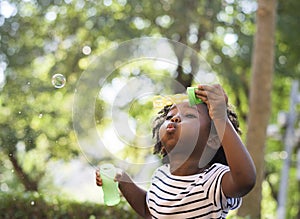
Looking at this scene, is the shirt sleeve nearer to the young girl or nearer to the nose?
the young girl

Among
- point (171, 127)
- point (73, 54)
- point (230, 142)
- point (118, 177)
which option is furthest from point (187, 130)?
point (73, 54)

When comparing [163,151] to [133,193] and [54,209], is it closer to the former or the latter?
[133,193]

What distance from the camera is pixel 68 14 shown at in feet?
32.6

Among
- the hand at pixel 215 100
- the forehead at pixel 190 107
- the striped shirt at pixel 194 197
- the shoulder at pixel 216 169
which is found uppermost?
the hand at pixel 215 100

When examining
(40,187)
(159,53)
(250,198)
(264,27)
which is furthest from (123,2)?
(159,53)

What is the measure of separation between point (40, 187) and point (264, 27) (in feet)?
15.9

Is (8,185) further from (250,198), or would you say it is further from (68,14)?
(250,198)

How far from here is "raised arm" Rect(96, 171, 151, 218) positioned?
241 centimetres

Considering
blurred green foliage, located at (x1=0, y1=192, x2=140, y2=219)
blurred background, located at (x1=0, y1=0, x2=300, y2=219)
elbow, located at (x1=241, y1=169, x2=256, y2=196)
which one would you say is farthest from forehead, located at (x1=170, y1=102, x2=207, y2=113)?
blurred background, located at (x1=0, y1=0, x2=300, y2=219)

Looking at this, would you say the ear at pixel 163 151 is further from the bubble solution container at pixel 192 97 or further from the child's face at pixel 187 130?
the bubble solution container at pixel 192 97

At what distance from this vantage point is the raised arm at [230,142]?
197cm

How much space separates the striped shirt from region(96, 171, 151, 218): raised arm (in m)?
0.15

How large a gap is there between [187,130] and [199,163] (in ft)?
0.44

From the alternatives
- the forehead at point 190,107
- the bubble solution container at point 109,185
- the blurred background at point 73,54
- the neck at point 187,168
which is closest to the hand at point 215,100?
the forehead at point 190,107
